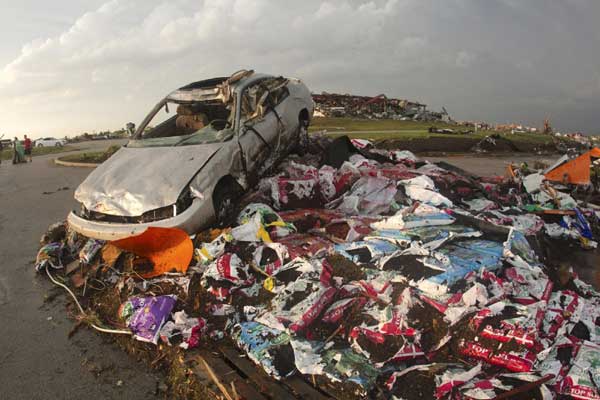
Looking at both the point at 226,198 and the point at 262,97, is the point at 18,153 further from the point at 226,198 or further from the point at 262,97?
the point at 226,198

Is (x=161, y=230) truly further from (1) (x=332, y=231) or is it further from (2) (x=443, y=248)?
(2) (x=443, y=248)

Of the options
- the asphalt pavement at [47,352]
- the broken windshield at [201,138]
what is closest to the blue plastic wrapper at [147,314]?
the asphalt pavement at [47,352]

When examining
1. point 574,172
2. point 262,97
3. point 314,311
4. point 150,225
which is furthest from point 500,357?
point 574,172

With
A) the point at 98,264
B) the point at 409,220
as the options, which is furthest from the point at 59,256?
the point at 409,220

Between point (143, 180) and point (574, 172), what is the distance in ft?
22.3

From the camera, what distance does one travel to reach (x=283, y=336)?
9.70ft

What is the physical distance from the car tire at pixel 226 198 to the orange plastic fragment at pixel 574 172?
5.37 metres

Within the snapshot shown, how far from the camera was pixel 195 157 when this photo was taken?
4.81 m

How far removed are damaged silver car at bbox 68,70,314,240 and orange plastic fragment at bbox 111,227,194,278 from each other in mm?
215

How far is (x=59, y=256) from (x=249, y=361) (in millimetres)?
3350

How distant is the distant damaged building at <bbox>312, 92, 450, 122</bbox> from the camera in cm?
2732

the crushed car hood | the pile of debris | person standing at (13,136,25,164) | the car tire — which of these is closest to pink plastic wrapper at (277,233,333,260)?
the pile of debris

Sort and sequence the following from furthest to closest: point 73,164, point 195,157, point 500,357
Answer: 1. point 73,164
2. point 195,157
3. point 500,357

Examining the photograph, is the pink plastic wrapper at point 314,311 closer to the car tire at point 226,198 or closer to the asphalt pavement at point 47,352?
the asphalt pavement at point 47,352
